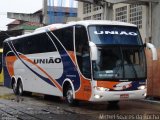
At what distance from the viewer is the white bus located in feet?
55.6

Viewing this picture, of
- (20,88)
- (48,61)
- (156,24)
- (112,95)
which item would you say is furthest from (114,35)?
(156,24)

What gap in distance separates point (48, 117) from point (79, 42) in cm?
402

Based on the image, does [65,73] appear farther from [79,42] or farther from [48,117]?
[48,117]

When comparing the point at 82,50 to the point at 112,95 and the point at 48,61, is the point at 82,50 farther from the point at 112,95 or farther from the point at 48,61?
the point at 48,61

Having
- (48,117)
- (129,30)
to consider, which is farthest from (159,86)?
(48,117)

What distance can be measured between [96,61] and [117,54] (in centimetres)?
91

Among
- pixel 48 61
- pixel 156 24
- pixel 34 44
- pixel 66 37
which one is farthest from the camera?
pixel 156 24

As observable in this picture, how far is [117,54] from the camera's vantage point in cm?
1736

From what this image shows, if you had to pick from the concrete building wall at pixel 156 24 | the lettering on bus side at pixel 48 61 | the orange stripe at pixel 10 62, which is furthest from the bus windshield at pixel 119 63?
the concrete building wall at pixel 156 24

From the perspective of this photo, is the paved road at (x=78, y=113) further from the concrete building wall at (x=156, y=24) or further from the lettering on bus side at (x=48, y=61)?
the concrete building wall at (x=156, y=24)

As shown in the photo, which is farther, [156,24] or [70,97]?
[156,24]

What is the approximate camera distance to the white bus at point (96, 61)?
17.0 m

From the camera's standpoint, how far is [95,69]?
16.9 metres

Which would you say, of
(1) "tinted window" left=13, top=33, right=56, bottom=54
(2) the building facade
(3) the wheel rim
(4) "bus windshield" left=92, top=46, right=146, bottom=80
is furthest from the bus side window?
(2) the building facade
